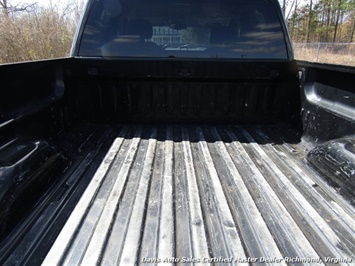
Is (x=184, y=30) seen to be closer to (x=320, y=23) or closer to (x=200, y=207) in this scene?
(x=200, y=207)

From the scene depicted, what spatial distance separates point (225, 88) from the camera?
2.58m

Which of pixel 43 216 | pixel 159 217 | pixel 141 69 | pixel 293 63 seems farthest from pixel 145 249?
pixel 293 63

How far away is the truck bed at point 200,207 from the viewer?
3.72 feet

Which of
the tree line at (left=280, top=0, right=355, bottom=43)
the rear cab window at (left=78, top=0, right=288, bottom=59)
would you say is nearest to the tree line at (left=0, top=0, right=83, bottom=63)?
the rear cab window at (left=78, top=0, right=288, bottom=59)

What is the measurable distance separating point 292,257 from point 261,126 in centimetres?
174

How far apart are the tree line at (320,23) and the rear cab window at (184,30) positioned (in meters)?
32.3

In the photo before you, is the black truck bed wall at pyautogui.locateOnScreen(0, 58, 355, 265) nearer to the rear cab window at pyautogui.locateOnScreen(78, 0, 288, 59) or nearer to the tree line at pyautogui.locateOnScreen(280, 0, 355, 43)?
the rear cab window at pyautogui.locateOnScreen(78, 0, 288, 59)

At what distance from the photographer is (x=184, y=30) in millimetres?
2654

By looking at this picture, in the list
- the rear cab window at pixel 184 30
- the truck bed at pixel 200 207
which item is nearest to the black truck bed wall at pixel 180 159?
the truck bed at pixel 200 207

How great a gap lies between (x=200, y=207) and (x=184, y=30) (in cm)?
190

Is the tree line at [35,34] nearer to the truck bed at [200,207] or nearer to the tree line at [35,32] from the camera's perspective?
the tree line at [35,32]

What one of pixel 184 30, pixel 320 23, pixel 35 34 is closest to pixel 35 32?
pixel 35 34

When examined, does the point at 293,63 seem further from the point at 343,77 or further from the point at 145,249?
the point at 145,249

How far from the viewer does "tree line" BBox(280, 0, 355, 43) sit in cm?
3048
